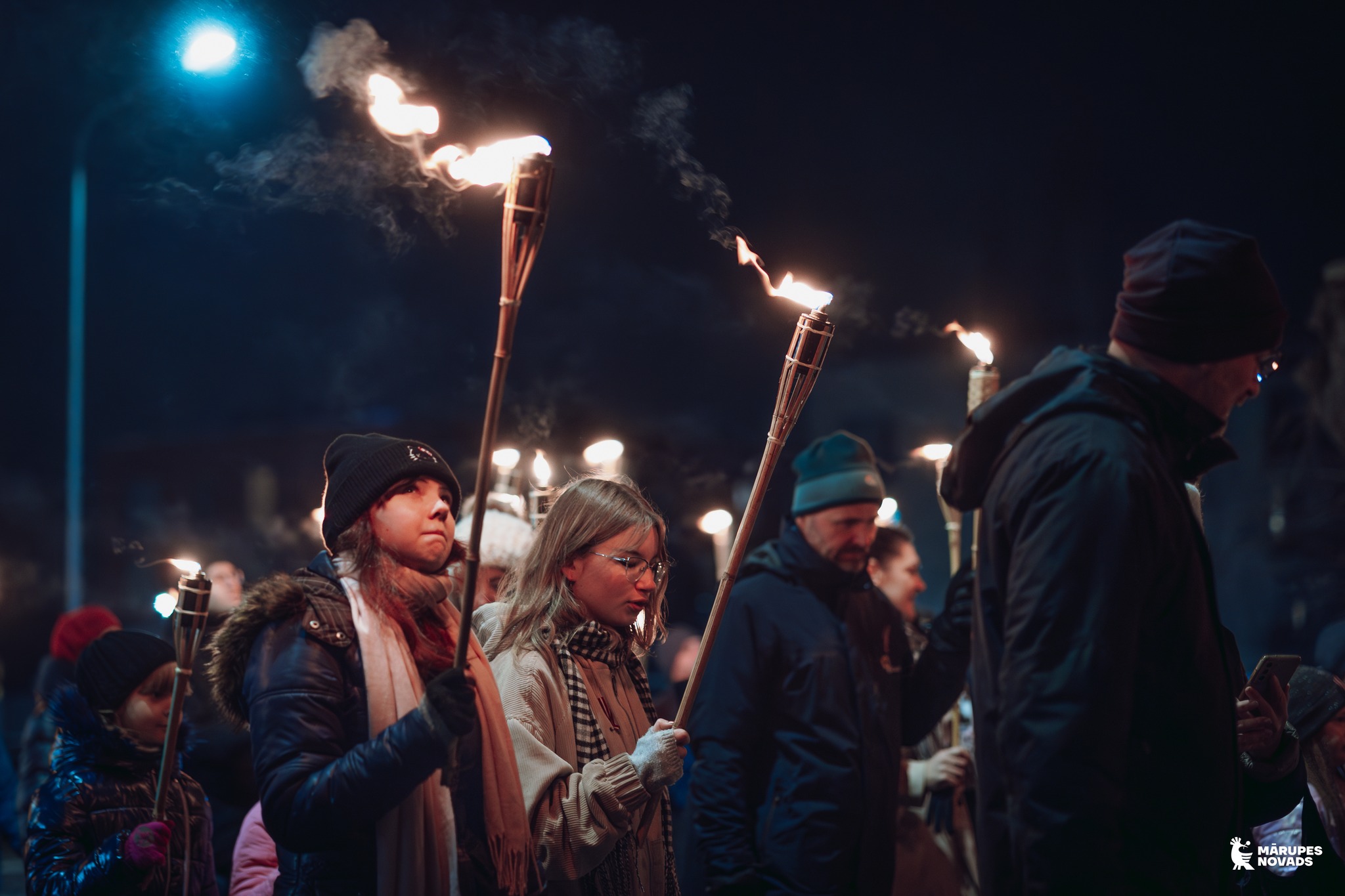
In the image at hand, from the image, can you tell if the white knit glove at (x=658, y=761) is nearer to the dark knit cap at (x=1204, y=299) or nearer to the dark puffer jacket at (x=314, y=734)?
the dark puffer jacket at (x=314, y=734)

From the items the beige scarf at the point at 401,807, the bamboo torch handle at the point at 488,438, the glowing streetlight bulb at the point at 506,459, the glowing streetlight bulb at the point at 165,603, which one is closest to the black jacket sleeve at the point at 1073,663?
the bamboo torch handle at the point at 488,438

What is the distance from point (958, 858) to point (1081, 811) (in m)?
3.99

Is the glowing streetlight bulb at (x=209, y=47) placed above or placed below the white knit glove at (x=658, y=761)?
above

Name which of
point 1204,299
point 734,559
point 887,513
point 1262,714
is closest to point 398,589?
point 734,559

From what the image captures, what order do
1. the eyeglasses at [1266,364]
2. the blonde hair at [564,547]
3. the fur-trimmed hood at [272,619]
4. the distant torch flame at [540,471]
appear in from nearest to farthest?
1. the eyeglasses at [1266,364]
2. the fur-trimmed hood at [272,619]
3. the blonde hair at [564,547]
4. the distant torch flame at [540,471]

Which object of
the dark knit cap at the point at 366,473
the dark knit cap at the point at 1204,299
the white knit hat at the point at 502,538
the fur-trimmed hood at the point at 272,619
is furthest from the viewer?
the white knit hat at the point at 502,538

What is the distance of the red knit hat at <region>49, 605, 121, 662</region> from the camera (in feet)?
21.4

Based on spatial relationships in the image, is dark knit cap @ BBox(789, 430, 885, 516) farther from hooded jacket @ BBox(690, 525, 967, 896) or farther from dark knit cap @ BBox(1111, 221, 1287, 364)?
dark knit cap @ BBox(1111, 221, 1287, 364)

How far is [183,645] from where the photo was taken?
3418mm

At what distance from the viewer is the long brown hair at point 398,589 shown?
3.14 meters

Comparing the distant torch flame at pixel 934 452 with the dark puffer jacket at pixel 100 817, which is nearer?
the dark puffer jacket at pixel 100 817

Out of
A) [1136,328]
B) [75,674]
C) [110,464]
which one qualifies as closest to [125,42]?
[75,674]

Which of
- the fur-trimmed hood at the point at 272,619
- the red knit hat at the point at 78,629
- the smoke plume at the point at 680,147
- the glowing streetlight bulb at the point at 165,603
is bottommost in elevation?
the fur-trimmed hood at the point at 272,619

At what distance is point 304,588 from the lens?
9.98 feet
